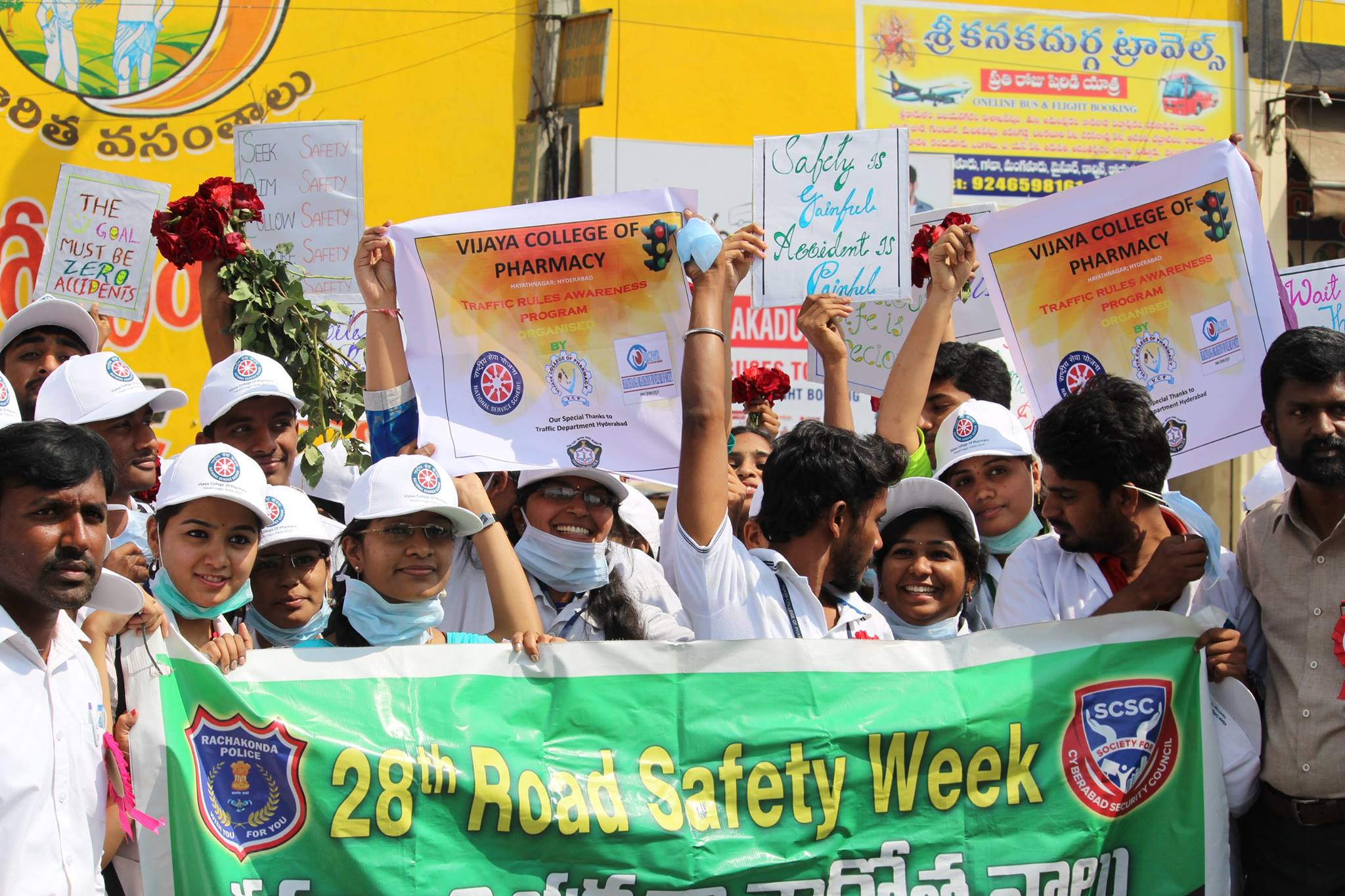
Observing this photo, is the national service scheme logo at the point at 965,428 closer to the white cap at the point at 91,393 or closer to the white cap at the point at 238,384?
the white cap at the point at 238,384

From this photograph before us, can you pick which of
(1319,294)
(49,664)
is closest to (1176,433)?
(1319,294)

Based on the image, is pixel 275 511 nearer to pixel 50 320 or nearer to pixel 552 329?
pixel 552 329

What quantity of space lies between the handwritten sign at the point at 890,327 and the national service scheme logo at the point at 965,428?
53.7 inches

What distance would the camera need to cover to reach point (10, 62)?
11.1 meters

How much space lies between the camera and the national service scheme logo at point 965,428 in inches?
207

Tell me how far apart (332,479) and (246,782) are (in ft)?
6.80

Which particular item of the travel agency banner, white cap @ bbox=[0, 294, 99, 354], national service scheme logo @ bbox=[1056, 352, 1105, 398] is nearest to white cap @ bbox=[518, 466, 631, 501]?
national service scheme logo @ bbox=[1056, 352, 1105, 398]

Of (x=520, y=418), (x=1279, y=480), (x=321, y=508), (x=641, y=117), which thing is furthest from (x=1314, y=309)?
(x=641, y=117)

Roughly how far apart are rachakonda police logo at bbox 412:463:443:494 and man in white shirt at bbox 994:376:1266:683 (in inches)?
62.7

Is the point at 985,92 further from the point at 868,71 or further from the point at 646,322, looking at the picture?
the point at 646,322

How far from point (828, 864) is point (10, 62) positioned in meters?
9.61

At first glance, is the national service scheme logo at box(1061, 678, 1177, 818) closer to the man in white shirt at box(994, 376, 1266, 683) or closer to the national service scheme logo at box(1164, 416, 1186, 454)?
the man in white shirt at box(994, 376, 1266, 683)

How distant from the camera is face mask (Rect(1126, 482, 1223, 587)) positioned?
416cm

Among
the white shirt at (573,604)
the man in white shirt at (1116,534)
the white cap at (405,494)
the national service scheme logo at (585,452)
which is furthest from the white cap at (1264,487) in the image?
the white cap at (405,494)
